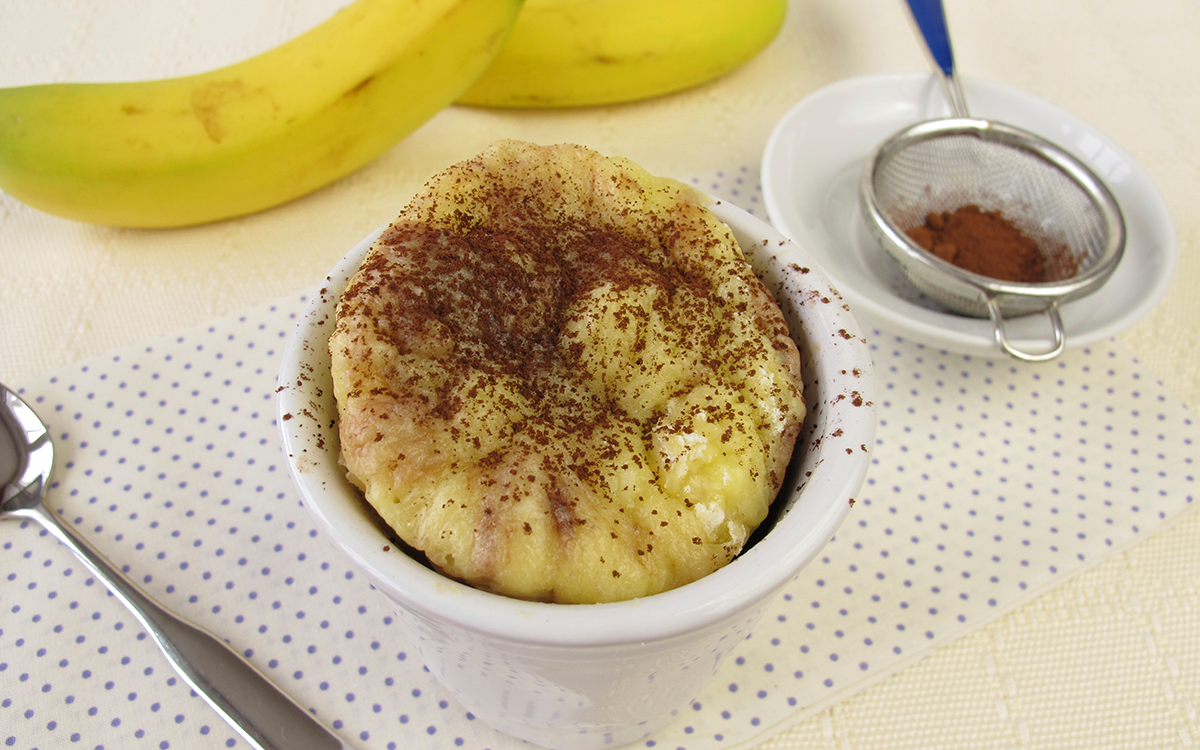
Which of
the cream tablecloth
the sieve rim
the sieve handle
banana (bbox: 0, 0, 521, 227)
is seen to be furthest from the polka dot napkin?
the sieve handle

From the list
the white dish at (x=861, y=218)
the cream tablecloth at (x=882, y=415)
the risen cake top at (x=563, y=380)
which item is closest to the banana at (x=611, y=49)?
the cream tablecloth at (x=882, y=415)

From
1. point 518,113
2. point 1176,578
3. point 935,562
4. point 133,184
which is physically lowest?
point 1176,578

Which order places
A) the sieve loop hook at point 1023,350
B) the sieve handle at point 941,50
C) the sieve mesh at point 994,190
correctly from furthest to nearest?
the sieve handle at point 941,50, the sieve mesh at point 994,190, the sieve loop hook at point 1023,350

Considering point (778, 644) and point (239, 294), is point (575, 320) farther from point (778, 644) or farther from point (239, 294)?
point (239, 294)

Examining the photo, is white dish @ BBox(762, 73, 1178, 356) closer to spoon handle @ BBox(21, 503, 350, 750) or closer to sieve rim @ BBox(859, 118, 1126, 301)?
sieve rim @ BBox(859, 118, 1126, 301)

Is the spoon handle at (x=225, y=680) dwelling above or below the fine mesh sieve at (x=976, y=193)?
above

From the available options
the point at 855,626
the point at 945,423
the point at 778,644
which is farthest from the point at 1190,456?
the point at 778,644

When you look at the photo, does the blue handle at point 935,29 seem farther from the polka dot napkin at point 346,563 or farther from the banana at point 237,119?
the banana at point 237,119

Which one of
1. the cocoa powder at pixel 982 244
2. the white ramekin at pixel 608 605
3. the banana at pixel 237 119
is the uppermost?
the banana at pixel 237 119
